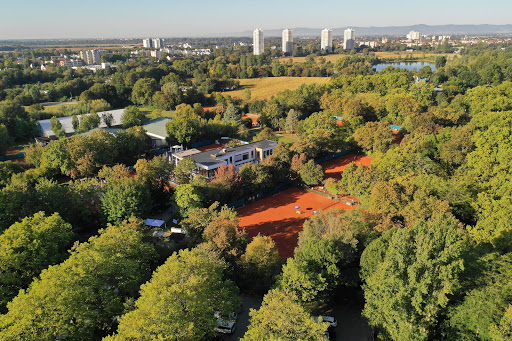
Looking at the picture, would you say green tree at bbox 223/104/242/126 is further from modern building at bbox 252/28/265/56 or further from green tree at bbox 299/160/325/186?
modern building at bbox 252/28/265/56

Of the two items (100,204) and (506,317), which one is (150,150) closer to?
(100,204)

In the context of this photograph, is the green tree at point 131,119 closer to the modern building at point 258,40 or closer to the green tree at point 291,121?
the green tree at point 291,121

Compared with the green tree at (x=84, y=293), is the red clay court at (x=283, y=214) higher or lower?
lower

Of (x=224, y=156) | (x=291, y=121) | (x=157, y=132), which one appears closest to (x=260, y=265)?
(x=224, y=156)

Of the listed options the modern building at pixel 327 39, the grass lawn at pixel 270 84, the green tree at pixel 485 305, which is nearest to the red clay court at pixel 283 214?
the green tree at pixel 485 305

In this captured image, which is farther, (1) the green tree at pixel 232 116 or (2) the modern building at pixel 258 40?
(2) the modern building at pixel 258 40

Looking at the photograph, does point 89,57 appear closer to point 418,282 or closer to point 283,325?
point 283,325

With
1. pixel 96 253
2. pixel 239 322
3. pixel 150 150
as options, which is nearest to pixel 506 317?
pixel 239 322
